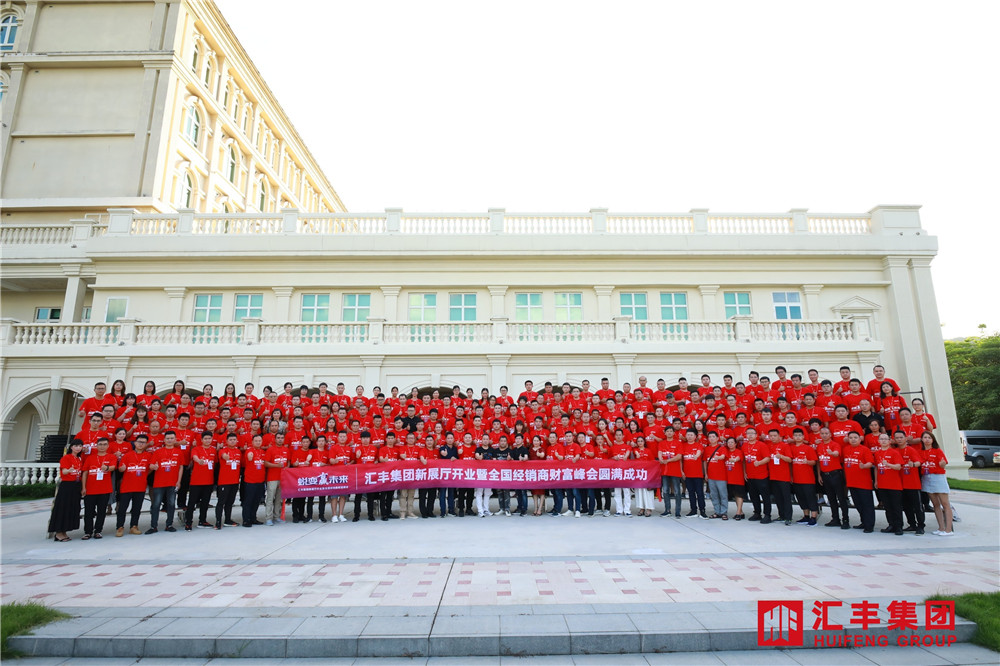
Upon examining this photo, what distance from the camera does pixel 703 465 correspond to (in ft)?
33.2

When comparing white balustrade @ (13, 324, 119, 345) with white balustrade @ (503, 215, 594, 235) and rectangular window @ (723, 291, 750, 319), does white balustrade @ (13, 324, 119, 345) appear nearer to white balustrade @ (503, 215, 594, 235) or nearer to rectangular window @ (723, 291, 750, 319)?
white balustrade @ (503, 215, 594, 235)

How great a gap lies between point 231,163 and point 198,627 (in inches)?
1366

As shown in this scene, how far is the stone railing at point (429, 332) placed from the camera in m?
17.5

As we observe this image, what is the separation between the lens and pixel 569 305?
2052 centimetres

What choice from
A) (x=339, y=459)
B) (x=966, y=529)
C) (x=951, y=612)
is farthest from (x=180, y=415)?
(x=966, y=529)

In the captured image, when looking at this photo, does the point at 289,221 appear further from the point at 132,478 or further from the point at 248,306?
the point at 132,478

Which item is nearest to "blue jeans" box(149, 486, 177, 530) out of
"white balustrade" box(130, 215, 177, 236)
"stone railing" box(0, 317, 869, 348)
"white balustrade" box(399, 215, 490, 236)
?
"stone railing" box(0, 317, 869, 348)

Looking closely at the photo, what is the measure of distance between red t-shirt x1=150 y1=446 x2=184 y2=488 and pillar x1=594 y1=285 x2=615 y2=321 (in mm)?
14789

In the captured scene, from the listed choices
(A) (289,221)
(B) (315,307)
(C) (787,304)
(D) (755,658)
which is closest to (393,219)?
(A) (289,221)

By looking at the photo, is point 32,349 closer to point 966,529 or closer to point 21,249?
point 21,249

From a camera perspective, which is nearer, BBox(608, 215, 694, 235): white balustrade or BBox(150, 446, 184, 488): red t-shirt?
BBox(150, 446, 184, 488): red t-shirt

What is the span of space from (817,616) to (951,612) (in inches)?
47.3

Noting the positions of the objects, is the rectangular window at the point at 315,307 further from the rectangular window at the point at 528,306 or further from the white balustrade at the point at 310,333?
the rectangular window at the point at 528,306

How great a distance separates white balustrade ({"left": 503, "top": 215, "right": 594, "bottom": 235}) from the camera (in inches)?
819
